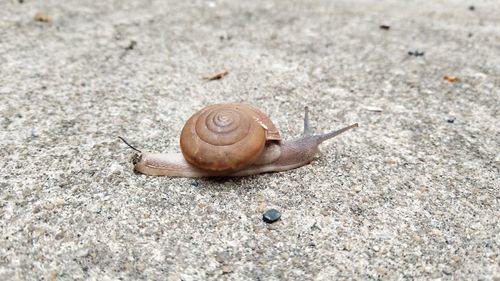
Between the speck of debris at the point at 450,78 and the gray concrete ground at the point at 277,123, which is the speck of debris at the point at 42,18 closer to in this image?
the gray concrete ground at the point at 277,123

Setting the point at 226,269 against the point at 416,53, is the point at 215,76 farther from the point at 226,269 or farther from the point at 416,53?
the point at 226,269

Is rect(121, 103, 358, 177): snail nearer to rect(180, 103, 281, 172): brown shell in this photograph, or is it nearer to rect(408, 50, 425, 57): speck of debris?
rect(180, 103, 281, 172): brown shell

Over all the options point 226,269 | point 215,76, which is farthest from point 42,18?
point 226,269

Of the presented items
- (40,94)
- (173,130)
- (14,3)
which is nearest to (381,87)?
(173,130)

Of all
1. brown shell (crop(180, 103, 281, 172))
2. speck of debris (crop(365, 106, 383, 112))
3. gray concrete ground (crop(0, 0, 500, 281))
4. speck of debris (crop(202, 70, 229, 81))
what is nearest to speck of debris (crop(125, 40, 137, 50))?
gray concrete ground (crop(0, 0, 500, 281))

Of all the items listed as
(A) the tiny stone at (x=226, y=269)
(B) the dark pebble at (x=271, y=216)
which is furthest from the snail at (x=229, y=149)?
(A) the tiny stone at (x=226, y=269)

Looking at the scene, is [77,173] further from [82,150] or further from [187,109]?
[187,109]
